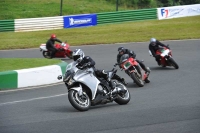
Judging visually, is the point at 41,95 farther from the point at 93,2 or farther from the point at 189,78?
the point at 93,2

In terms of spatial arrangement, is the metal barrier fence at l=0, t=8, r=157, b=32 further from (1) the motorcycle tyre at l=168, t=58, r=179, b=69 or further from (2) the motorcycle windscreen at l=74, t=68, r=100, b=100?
(2) the motorcycle windscreen at l=74, t=68, r=100, b=100

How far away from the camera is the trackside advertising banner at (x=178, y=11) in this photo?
3741 cm

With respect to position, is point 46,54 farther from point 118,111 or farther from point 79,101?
point 118,111

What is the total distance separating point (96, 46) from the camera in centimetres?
2689

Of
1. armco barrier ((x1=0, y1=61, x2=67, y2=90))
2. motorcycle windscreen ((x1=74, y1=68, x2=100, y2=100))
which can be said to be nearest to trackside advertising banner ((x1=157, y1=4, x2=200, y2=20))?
armco barrier ((x1=0, y1=61, x2=67, y2=90))

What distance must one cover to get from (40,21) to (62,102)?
74.5 ft

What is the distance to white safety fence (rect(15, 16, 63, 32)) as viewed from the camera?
111ft

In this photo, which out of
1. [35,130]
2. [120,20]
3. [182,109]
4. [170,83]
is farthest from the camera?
[120,20]

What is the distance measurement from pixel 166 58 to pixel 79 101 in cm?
844

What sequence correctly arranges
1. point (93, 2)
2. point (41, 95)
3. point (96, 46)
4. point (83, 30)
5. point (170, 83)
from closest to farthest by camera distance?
point (41, 95), point (170, 83), point (96, 46), point (83, 30), point (93, 2)

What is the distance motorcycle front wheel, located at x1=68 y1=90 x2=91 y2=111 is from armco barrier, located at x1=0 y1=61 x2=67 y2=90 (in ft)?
12.8

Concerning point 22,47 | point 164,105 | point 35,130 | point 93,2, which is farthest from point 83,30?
point 35,130

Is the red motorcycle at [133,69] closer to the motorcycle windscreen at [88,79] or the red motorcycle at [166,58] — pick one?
the red motorcycle at [166,58]

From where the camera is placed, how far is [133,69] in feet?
48.9
